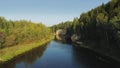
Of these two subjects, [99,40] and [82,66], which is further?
[99,40]

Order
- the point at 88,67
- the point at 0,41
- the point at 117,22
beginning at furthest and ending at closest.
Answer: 1. the point at 0,41
2. the point at 117,22
3. the point at 88,67

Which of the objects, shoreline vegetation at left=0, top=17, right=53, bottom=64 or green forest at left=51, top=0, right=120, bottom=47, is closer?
green forest at left=51, top=0, right=120, bottom=47

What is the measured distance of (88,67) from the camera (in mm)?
59750

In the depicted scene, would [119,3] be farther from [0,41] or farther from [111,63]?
[0,41]

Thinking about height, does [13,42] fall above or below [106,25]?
below

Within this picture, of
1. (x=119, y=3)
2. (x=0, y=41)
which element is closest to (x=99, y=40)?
(x=119, y=3)

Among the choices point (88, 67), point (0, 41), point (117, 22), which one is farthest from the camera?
point (0, 41)

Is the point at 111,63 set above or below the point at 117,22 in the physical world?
below

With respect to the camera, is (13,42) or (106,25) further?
(13,42)

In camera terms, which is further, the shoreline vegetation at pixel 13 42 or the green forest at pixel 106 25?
the shoreline vegetation at pixel 13 42

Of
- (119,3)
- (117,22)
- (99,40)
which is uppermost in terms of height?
(119,3)

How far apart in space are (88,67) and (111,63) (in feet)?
27.8

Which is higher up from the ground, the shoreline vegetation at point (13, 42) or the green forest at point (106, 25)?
the green forest at point (106, 25)

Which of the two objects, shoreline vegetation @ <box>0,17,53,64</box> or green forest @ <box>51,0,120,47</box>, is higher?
green forest @ <box>51,0,120,47</box>
